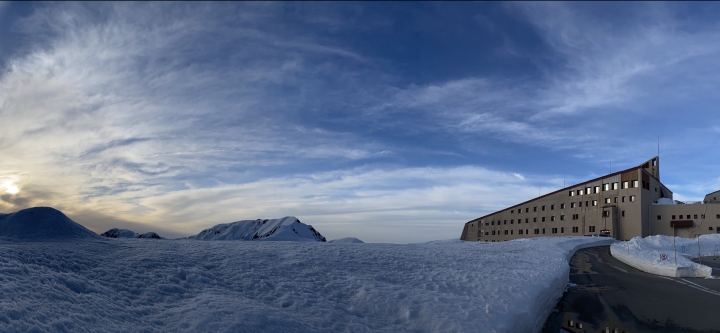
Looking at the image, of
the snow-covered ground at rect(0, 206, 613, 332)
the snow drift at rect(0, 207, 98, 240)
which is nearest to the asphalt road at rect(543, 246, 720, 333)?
the snow-covered ground at rect(0, 206, 613, 332)

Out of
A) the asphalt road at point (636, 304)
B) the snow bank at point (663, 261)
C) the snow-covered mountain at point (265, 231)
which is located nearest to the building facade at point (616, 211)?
the snow bank at point (663, 261)

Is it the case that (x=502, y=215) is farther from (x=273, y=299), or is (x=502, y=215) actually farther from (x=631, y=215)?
(x=273, y=299)

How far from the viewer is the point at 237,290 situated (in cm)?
1022

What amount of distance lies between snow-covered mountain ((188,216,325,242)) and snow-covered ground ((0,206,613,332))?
25.4 m

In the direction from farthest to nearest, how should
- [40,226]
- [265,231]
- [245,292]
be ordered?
[265,231], [40,226], [245,292]

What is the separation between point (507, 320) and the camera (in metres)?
10.4

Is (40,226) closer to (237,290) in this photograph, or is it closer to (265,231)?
(237,290)

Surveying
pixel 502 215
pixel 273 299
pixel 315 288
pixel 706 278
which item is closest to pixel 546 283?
pixel 315 288

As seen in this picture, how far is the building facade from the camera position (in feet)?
220

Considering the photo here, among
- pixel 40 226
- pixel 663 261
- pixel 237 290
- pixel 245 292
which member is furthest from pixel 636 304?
pixel 40 226

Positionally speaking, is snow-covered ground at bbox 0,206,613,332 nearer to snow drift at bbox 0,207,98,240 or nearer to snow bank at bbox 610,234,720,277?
snow drift at bbox 0,207,98,240

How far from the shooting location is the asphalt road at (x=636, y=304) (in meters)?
12.5

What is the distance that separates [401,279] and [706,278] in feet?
65.5

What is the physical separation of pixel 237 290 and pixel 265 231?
125 ft
